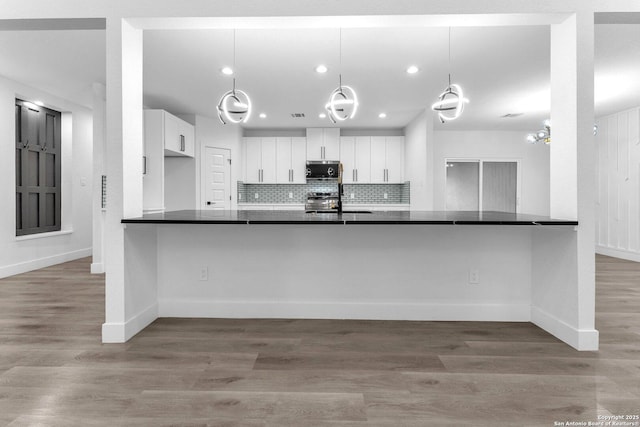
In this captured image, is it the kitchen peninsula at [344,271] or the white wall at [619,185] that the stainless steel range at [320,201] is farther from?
the white wall at [619,185]

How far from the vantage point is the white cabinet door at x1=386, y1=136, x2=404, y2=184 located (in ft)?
25.4

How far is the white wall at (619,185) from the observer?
629 centimetres

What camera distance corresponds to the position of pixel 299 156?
774 centimetres

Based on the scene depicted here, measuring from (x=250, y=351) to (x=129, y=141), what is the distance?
66.4 inches

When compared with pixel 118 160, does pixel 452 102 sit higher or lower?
higher

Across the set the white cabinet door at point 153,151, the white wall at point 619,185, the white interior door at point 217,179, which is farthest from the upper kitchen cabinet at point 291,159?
the white wall at point 619,185

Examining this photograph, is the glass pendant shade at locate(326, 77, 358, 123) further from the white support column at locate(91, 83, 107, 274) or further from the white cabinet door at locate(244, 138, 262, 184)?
the white cabinet door at locate(244, 138, 262, 184)

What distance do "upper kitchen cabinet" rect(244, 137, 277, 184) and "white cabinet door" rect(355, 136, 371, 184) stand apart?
A: 1.68 metres

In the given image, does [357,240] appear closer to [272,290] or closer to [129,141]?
[272,290]

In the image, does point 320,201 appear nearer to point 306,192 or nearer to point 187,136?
point 306,192

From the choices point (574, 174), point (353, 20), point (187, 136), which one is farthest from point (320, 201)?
point (574, 174)

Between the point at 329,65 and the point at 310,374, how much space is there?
11.0 ft

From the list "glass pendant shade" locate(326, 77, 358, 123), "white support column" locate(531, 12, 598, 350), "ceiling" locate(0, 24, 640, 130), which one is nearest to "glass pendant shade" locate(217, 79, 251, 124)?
"ceiling" locate(0, 24, 640, 130)

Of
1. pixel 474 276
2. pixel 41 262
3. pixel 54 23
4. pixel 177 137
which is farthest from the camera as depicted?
pixel 177 137
